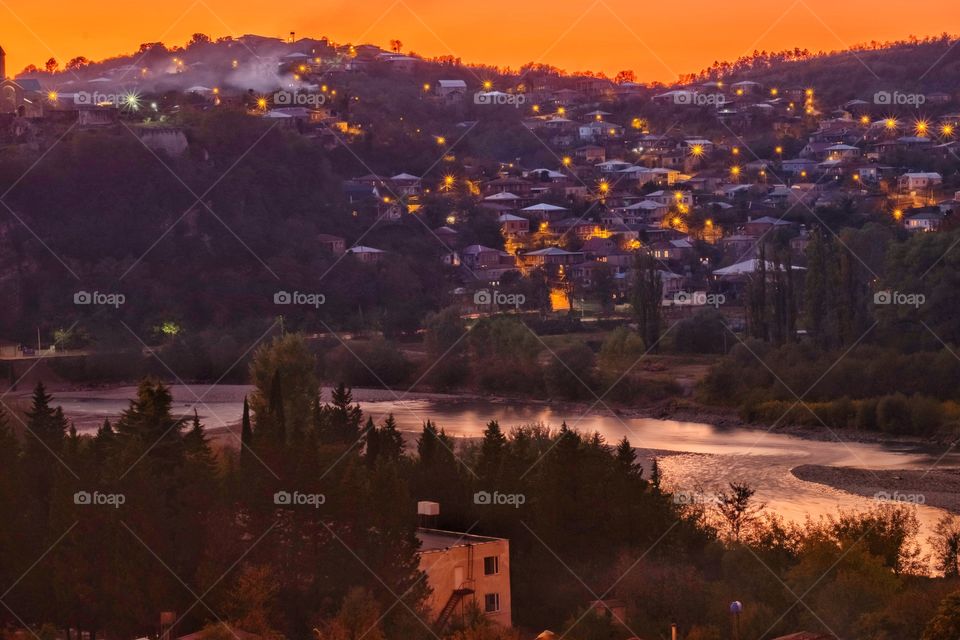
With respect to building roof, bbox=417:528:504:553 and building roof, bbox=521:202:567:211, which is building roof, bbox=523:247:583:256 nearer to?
building roof, bbox=521:202:567:211

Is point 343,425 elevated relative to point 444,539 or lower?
elevated

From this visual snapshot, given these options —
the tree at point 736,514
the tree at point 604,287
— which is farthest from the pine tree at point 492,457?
the tree at point 604,287

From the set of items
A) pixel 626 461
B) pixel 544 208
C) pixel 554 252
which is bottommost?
pixel 626 461

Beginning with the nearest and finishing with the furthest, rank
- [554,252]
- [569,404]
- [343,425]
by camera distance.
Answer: [343,425], [569,404], [554,252]

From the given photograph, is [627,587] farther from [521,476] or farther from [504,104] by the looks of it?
[504,104]

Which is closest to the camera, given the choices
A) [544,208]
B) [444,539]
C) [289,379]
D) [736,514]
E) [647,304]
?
[444,539]

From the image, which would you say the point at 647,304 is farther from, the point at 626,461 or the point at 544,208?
the point at 544,208

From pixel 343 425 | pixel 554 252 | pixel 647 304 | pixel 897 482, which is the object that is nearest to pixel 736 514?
pixel 343 425

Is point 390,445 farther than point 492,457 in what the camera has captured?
Yes
